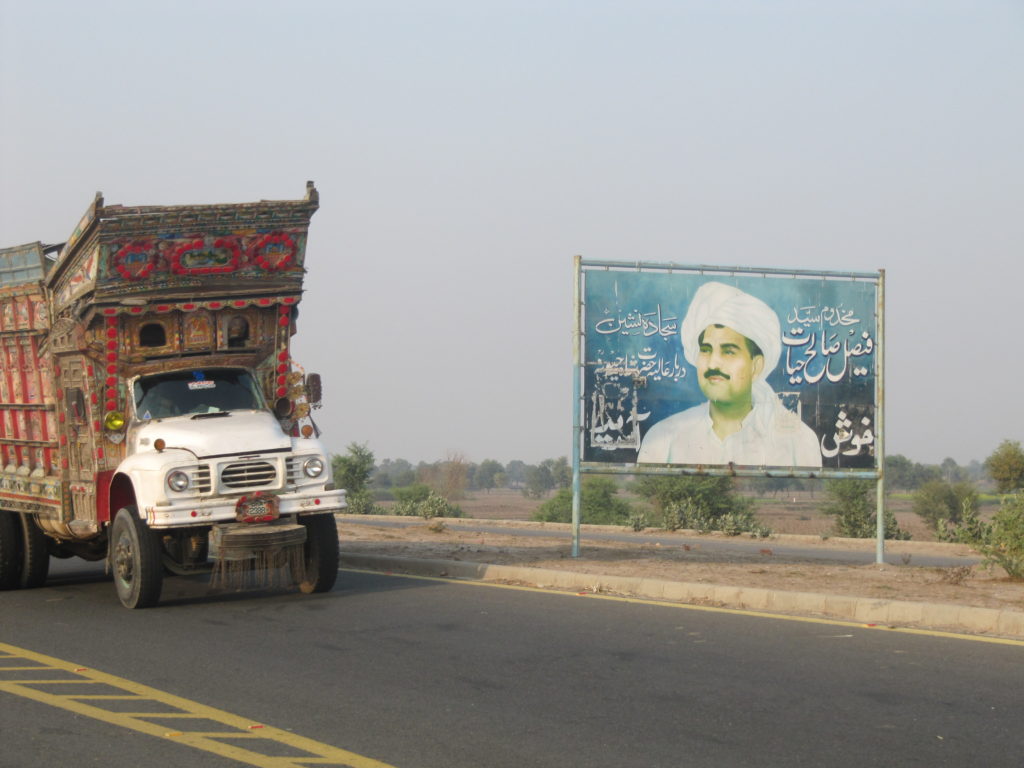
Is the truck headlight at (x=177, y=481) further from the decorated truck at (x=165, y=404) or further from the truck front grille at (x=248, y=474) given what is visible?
the truck front grille at (x=248, y=474)

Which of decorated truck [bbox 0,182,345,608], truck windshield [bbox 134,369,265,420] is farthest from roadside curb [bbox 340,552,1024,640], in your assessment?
truck windshield [bbox 134,369,265,420]

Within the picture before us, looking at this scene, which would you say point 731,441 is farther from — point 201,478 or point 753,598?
point 201,478

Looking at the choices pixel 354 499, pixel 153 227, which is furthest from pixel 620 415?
pixel 354 499

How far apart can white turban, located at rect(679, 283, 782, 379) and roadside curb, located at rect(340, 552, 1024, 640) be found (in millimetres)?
4052

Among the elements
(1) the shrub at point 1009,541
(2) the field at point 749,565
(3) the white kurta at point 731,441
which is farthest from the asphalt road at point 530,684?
(3) the white kurta at point 731,441

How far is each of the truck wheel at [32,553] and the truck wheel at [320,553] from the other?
3.43 m

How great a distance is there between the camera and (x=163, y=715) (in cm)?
733

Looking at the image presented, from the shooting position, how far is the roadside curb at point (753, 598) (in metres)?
10.1

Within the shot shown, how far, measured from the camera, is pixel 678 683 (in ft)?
26.6

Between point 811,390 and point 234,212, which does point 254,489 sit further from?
point 811,390

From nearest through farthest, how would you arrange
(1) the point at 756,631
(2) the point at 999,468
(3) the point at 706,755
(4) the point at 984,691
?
(3) the point at 706,755 → (4) the point at 984,691 → (1) the point at 756,631 → (2) the point at 999,468

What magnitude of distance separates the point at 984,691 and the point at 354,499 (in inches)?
1556

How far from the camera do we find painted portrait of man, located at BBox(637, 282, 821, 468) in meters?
16.1

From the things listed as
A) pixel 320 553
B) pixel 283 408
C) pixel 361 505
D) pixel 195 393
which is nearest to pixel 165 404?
pixel 195 393
